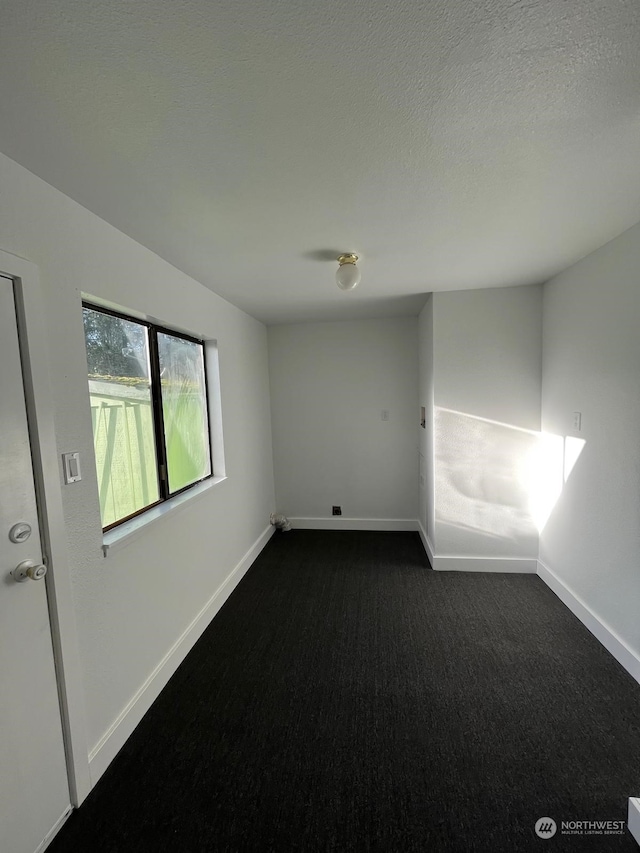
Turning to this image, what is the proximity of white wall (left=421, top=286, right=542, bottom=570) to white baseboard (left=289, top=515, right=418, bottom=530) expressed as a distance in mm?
877

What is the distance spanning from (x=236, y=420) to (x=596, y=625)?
2835 millimetres

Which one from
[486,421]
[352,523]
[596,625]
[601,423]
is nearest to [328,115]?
[601,423]

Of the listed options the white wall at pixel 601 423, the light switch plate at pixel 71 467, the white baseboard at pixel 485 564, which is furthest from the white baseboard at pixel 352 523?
the light switch plate at pixel 71 467

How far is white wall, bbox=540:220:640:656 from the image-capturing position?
184 centimetres

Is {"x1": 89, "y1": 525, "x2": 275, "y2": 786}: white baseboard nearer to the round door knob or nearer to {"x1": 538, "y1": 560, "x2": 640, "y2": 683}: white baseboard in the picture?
the round door knob

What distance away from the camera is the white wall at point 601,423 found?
1.84 m

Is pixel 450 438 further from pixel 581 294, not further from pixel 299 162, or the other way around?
pixel 299 162

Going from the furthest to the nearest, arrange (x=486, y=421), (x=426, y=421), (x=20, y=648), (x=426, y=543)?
(x=426, y=543) < (x=426, y=421) < (x=486, y=421) < (x=20, y=648)

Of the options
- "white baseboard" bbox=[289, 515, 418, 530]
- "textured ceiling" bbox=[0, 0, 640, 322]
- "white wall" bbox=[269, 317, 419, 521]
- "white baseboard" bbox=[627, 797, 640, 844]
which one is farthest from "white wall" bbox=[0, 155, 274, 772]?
"white baseboard" bbox=[627, 797, 640, 844]

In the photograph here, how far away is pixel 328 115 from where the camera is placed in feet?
3.30

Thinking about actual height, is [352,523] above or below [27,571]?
below

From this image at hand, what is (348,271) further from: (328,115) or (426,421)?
(426,421)

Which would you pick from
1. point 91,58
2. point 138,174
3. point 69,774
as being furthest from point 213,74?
point 69,774

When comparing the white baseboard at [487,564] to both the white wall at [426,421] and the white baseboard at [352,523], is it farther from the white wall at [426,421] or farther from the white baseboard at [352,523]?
the white baseboard at [352,523]
